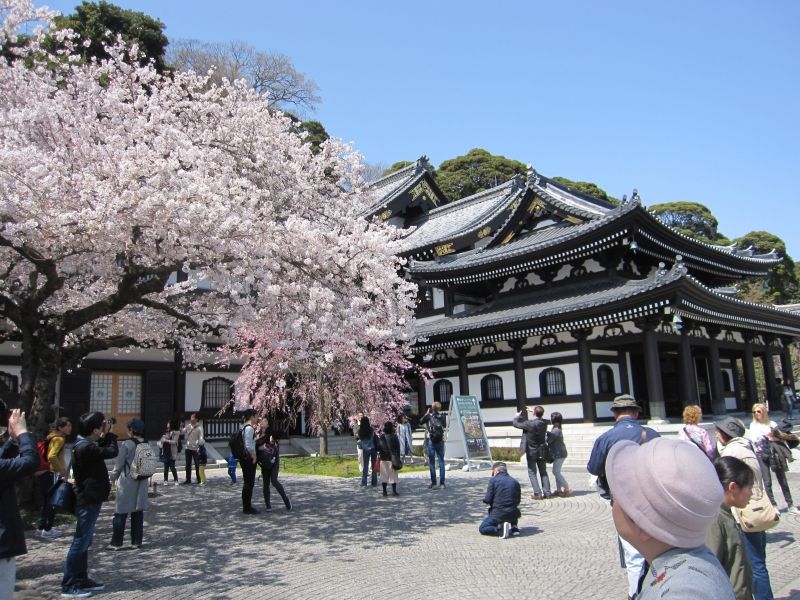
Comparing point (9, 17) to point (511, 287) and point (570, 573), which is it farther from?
point (511, 287)

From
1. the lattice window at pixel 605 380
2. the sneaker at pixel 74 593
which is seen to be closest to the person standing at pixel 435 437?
the sneaker at pixel 74 593

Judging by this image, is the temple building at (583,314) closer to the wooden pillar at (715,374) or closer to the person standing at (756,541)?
the wooden pillar at (715,374)

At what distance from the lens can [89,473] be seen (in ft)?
23.5

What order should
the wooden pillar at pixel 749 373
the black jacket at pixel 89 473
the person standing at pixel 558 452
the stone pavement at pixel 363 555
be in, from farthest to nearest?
the wooden pillar at pixel 749 373 < the person standing at pixel 558 452 < the black jacket at pixel 89 473 < the stone pavement at pixel 363 555

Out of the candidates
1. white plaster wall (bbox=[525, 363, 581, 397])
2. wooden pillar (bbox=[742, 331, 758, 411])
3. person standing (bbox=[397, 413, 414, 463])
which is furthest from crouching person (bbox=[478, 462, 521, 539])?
wooden pillar (bbox=[742, 331, 758, 411])

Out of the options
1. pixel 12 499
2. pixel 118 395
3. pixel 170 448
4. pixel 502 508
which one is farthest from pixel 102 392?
pixel 12 499

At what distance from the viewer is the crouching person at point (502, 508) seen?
9.13 meters

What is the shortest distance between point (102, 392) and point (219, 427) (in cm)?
472

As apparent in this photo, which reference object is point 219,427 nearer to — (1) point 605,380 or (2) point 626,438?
(1) point 605,380

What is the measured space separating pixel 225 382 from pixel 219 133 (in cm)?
1535

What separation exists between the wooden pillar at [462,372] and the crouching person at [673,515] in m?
24.1

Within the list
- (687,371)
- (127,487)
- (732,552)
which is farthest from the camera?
(687,371)

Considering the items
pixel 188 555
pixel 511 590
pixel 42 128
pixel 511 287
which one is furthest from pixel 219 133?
pixel 511 287

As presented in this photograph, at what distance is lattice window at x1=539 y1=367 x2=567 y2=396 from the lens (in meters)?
22.7
